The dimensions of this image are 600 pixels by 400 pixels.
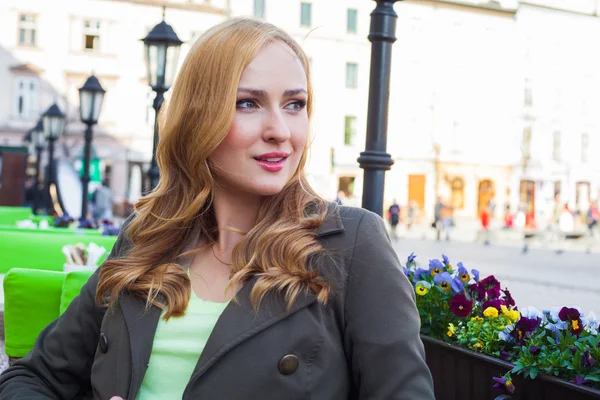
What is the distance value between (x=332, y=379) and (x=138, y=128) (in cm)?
3272

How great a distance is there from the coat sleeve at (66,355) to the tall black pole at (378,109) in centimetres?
176

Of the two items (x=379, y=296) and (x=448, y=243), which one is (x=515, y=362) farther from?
(x=448, y=243)

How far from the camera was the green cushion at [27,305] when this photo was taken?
2.75 m

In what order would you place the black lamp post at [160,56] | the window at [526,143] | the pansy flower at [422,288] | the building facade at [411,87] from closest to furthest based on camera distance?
the pansy flower at [422,288] < the black lamp post at [160,56] < the building facade at [411,87] < the window at [526,143]

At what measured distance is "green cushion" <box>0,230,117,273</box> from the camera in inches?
Answer: 250

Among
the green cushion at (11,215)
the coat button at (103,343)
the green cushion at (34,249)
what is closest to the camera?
the coat button at (103,343)

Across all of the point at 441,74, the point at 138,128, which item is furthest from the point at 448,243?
the point at 441,74

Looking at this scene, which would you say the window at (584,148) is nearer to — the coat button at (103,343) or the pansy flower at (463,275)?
the pansy flower at (463,275)

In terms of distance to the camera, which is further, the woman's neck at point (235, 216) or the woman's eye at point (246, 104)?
the woman's neck at point (235, 216)

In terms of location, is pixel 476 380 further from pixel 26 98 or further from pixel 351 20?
pixel 351 20

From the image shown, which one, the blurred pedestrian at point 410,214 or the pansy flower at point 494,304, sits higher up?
the pansy flower at point 494,304

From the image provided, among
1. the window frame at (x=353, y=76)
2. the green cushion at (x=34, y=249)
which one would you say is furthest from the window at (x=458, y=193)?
the green cushion at (x=34, y=249)

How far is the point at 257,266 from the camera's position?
5.72ft

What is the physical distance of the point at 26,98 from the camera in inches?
1277
